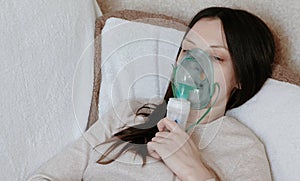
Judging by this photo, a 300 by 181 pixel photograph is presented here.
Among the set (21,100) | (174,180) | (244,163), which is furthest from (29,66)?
(244,163)

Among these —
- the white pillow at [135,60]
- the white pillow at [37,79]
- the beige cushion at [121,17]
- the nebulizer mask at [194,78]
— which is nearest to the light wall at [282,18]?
the beige cushion at [121,17]

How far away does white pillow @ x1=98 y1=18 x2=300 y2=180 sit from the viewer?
4.00ft

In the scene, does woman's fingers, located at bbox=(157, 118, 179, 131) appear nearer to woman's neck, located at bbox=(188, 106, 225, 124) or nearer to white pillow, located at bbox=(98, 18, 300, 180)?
woman's neck, located at bbox=(188, 106, 225, 124)

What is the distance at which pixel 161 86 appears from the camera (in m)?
1.36

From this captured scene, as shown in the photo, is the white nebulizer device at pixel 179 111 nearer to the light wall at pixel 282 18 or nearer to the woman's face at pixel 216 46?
the woman's face at pixel 216 46

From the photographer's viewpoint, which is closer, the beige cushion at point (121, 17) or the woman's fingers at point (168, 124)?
the woman's fingers at point (168, 124)

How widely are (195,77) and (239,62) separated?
13 cm

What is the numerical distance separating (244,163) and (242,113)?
174 mm

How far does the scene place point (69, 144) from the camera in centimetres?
→ 141

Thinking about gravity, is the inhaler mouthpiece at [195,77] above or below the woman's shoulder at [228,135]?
above

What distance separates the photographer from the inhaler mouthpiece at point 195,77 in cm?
115

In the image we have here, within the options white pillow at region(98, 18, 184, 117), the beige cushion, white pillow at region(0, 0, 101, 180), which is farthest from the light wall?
white pillow at region(0, 0, 101, 180)

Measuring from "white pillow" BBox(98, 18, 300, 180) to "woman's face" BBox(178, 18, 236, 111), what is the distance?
11cm

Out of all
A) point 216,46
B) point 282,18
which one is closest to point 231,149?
point 216,46
